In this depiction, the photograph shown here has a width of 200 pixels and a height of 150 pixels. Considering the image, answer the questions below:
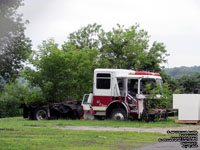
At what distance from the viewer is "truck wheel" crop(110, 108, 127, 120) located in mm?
26156

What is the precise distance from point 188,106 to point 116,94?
4.14 meters

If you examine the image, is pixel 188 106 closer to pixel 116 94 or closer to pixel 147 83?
pixel 147 83

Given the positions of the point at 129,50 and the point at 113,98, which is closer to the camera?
the point at 113,98

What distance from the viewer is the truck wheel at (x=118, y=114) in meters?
26.2

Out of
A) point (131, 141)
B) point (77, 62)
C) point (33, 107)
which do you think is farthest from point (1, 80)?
point (131, 141)

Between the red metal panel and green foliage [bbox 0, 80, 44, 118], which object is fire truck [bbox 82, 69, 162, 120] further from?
green foliage [bbox 0, 80, 44, 118]

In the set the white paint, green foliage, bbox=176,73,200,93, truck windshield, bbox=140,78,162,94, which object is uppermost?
green foliage, bbox=176,73,200,93

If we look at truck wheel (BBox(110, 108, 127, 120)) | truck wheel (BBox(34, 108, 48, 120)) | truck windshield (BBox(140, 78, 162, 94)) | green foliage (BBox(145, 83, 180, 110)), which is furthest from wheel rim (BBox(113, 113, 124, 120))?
truck wheel (BBox(34, 108, 48, 120))

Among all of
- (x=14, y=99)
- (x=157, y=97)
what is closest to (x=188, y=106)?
(x=157, y=97)

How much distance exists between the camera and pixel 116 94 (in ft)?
87.2

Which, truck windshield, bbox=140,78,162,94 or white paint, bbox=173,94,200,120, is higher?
truck windshield, bbox=140,78,162,94

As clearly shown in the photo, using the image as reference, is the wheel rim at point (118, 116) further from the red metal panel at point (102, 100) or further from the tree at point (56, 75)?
the tree at point (56, 75)

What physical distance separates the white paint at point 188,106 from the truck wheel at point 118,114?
2.87 meters

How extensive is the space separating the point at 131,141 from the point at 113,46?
134 feet
